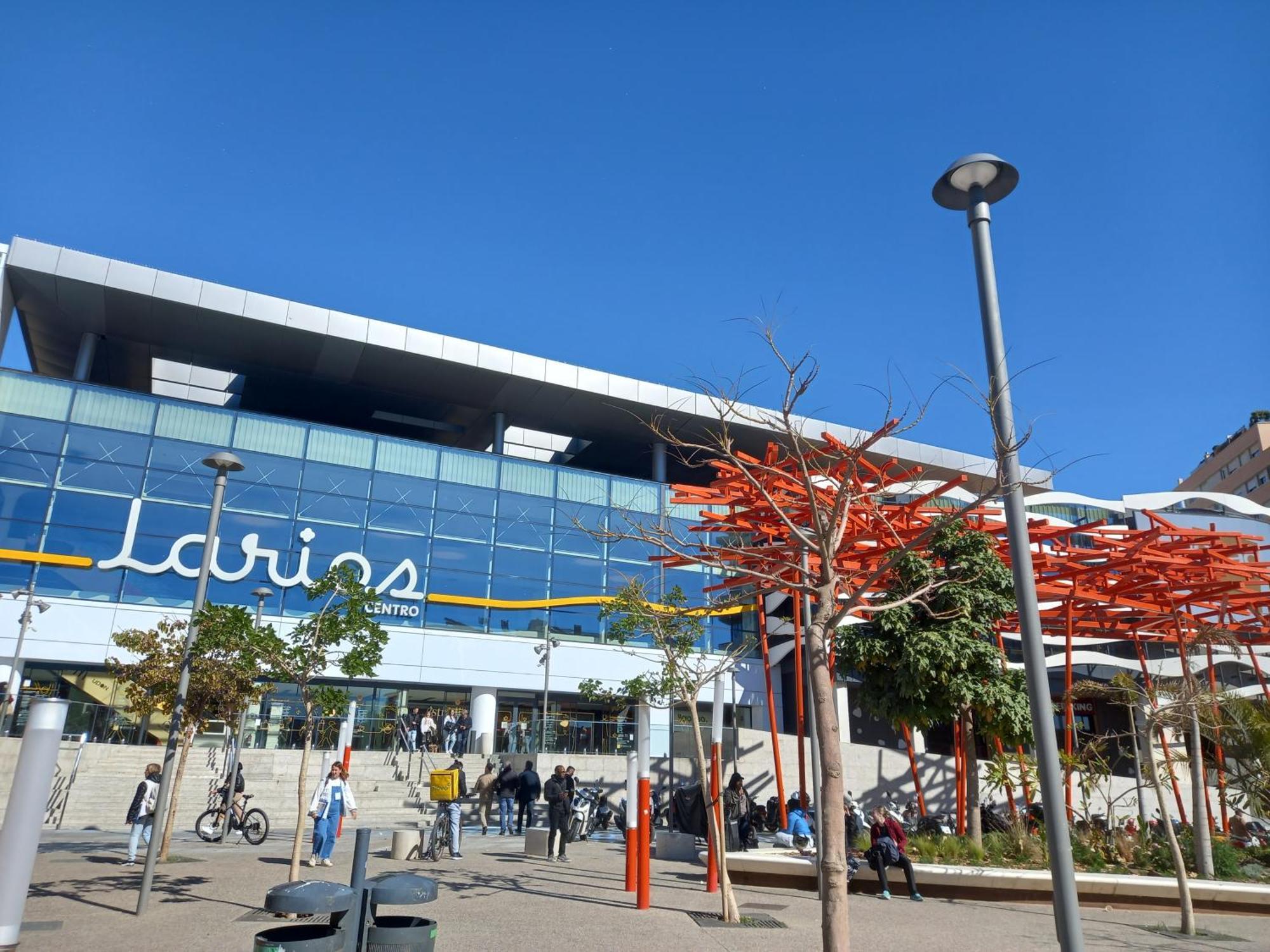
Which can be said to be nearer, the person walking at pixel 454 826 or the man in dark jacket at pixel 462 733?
the person walking at pixel 454 826

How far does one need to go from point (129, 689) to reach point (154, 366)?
25906 millimetres

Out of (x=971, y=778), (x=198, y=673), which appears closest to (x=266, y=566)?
(x=198, y=673)

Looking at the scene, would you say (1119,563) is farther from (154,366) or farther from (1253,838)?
(154,366)

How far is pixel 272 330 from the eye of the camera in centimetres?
3503

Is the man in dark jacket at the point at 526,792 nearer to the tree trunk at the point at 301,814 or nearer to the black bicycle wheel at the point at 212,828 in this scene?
the black bicycle wheel at the point at 212,828

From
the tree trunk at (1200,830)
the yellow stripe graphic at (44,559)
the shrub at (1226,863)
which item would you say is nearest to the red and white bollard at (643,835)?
the tree trunk at (1200,830)

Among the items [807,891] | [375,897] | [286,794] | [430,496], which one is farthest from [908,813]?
[430,496]

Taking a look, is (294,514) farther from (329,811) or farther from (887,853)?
(887,853)

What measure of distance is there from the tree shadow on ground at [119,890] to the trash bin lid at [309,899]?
5.93 meters

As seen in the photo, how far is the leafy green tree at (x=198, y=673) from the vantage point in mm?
12719

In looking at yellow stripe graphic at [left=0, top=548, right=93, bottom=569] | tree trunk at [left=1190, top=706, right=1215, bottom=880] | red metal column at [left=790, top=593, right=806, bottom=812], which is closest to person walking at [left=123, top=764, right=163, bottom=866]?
red metal column at [left=790, top=593, right=806, bottom=812]

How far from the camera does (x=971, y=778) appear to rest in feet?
56.9

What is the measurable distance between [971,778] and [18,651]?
27.9m

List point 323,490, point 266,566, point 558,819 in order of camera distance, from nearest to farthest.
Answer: point 558,819 → point 266,566 → point 323,490
